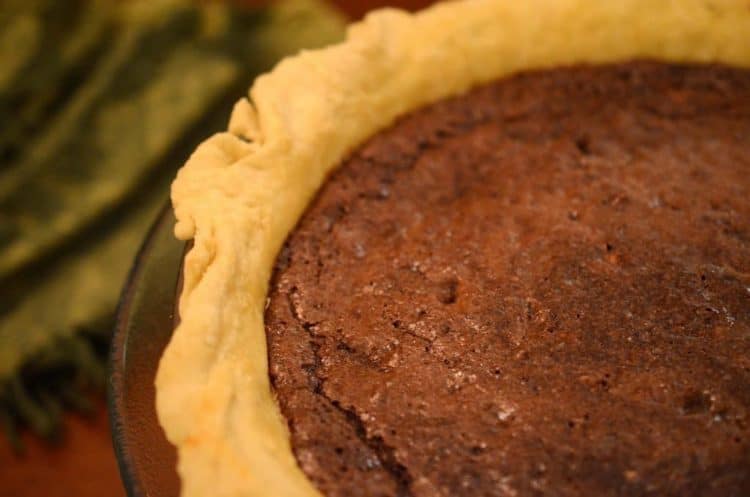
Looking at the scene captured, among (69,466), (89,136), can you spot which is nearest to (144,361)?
(69,466)

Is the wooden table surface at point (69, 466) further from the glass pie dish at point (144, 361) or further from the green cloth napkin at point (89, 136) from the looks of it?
the glass pie dish at point (144, 361)

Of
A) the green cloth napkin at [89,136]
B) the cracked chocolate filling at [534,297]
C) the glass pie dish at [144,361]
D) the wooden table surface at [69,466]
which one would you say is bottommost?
the wooden table surface at [69,466]

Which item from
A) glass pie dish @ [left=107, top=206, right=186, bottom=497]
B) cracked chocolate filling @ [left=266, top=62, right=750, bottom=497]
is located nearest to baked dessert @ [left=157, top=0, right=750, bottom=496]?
cracked chocolate filling @ [left=266, top=62, right=750, bottom=497]

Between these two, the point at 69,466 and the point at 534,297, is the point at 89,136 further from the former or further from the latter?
the point at 534,297

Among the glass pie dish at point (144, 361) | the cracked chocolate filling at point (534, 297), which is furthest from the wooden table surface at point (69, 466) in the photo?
the cracked chocolate filling at point (534, 297)

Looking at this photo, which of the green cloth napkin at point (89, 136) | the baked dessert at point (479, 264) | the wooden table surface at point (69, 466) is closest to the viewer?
the baked dessert at point (479, 264)

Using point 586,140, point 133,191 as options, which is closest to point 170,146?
point 133,191

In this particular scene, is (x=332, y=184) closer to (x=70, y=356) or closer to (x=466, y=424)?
(x=466, y=424)
